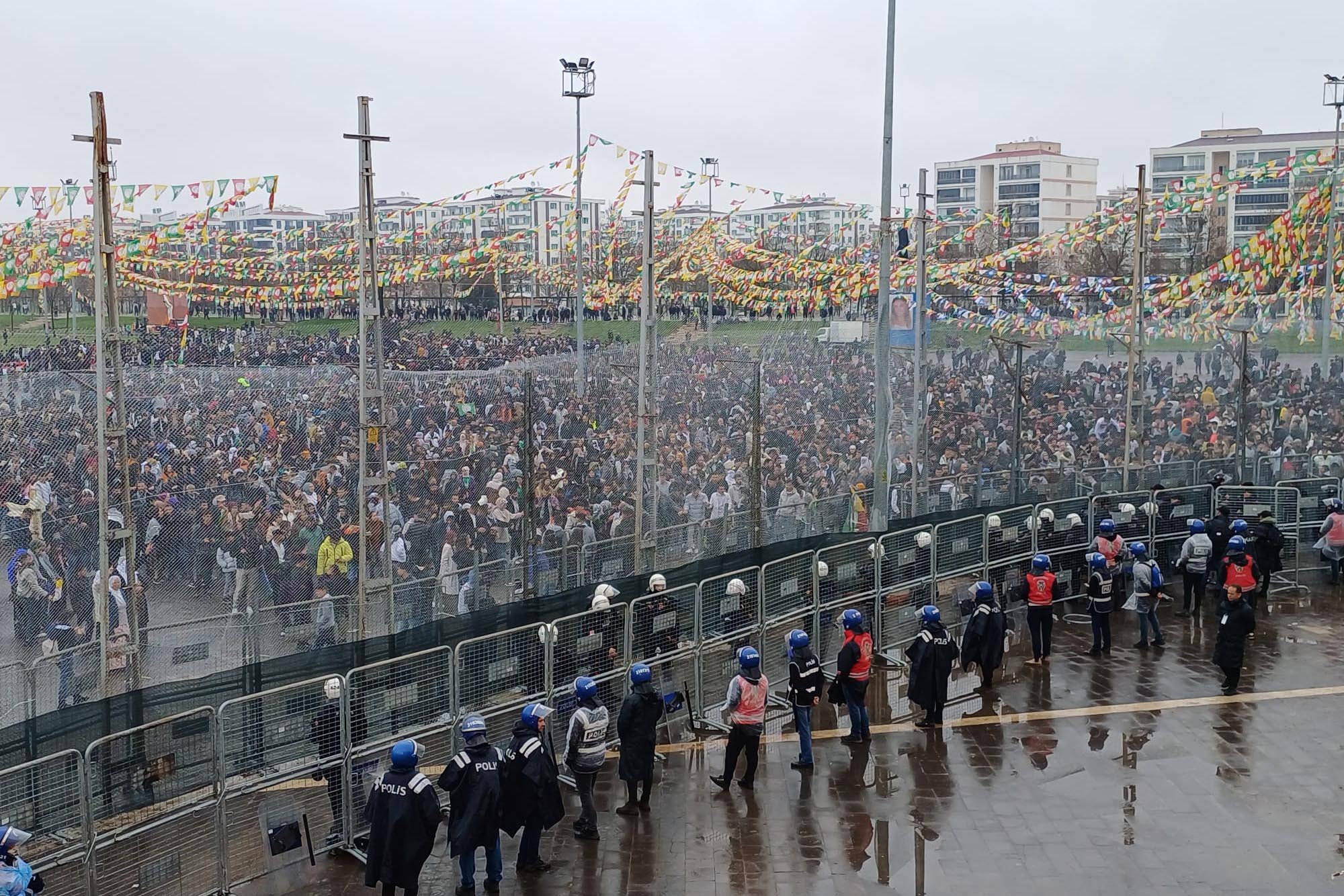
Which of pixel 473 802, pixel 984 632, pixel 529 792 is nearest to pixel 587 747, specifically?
pixel 529 792

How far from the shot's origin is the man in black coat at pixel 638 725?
10.2 m

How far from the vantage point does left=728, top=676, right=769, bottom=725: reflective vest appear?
421 inches

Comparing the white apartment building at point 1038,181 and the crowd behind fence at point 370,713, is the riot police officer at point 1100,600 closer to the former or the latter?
the crowd behind fence at point 370,713

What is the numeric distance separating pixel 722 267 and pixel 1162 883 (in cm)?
2204

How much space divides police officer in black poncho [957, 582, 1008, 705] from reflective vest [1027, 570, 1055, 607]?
2.56ft

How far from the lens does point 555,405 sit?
877 inches

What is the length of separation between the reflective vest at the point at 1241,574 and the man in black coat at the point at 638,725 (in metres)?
6.83

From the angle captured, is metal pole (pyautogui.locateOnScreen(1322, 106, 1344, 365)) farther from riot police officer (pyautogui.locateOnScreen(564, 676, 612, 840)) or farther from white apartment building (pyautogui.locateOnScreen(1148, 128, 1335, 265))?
white apartment building (pyautogui.locateOnScreen(1148, 128, 1335, 265))

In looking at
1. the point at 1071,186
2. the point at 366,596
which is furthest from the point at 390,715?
the point at 1071,186

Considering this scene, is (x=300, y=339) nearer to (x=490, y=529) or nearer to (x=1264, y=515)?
(x=490, y=529)

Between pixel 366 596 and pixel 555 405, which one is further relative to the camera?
pixel 555 405

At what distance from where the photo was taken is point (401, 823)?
8.39m

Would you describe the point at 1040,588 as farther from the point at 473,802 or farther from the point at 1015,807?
the point at 473,802

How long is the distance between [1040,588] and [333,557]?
25.1 feet
